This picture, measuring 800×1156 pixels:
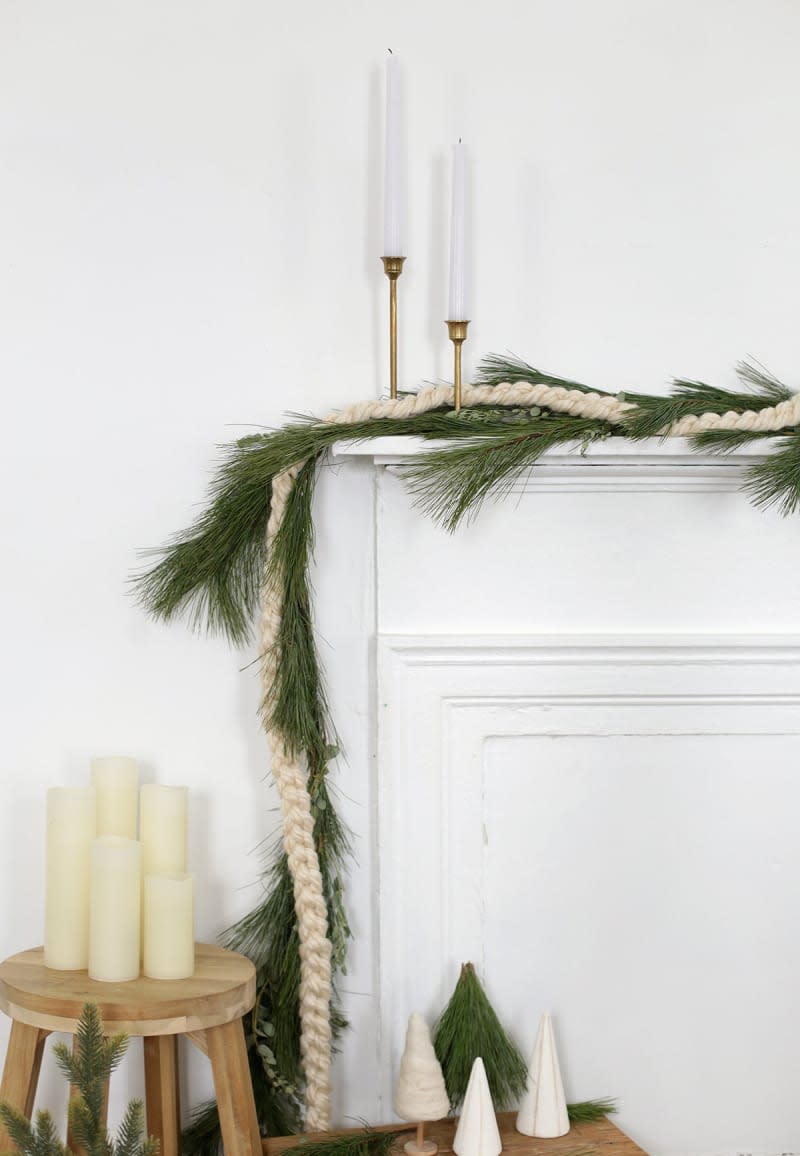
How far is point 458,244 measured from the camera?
1155 millimetres

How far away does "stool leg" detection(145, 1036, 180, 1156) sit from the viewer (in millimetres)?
1168

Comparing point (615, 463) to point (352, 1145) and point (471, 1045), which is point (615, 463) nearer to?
Result: point (471, 1045)

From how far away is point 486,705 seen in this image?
1247mm

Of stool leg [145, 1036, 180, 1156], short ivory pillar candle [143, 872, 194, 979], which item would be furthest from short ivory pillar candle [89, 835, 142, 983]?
stool leg [145, 1036, 180, 1156]

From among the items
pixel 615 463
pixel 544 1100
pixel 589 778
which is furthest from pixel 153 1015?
pixel 615 463

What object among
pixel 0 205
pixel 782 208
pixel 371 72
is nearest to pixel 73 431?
pixel 0 205

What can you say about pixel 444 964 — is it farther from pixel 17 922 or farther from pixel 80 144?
pixel 80 144

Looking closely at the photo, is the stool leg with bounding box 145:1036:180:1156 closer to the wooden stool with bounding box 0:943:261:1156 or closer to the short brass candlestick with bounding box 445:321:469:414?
the wooden stool with bounding box 0:943:261:1156

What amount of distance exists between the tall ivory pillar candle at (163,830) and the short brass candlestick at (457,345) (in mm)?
500

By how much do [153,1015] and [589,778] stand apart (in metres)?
0.53

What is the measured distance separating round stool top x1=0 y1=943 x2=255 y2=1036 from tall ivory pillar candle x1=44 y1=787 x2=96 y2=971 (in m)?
0.02

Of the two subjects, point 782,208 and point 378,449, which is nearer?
point 378,449

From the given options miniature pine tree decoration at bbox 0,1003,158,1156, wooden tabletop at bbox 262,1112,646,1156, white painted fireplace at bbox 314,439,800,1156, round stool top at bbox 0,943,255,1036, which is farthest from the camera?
white painted fireplace at bbox 314,439,800,1156

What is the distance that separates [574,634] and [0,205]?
0.80 metres
